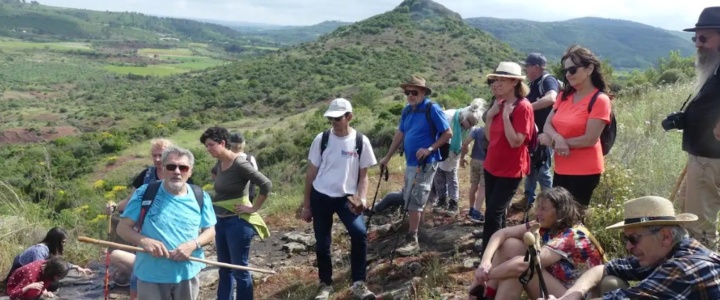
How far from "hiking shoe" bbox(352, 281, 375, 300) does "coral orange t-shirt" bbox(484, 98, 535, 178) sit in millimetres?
1347

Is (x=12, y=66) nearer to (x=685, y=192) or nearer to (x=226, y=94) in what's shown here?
(x=226, y=94)

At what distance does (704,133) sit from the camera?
367cm

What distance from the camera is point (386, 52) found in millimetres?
64125

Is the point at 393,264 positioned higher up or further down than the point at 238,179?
further down

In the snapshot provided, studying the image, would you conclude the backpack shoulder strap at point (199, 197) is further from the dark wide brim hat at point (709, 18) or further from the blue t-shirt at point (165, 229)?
the dark wide brim hat at point (709, 18)

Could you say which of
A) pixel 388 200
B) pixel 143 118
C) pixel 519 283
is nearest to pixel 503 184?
pixel 519 283

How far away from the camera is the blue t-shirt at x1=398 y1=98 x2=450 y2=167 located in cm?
552

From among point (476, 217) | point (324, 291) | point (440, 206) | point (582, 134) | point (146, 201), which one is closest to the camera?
point (146, 201)

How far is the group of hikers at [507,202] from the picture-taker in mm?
2855

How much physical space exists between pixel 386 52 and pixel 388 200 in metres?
57.6

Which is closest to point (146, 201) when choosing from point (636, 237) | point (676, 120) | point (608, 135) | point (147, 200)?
point (147, 200)

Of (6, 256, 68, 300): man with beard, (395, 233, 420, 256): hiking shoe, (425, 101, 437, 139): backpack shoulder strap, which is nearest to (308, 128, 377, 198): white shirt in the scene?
(425, 101, 437, 139): backpack shoulder strap

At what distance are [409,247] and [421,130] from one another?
1.11 meters

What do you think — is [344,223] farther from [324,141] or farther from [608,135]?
[608,135]
